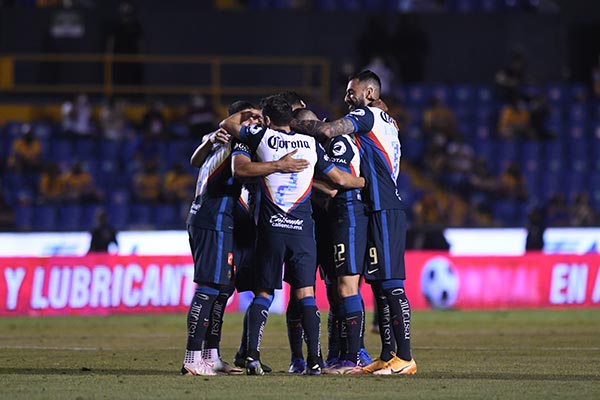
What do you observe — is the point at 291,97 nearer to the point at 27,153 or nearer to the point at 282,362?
the point at 282,362

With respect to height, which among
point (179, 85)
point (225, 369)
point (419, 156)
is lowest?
point (225, 369)

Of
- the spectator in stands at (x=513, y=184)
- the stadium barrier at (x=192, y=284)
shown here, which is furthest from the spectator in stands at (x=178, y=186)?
the spectator in stands at (x=513, y=184)

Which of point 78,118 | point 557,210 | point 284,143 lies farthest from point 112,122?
point 284,143

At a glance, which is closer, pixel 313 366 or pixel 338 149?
pixel 313 366

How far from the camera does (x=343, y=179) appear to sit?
36.5ft

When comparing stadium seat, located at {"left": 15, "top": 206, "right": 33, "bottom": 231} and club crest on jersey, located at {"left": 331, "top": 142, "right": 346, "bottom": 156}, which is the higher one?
club crest on jersey, located at {"left": 331, "top": 142, "right": 346, "bottom": 156}

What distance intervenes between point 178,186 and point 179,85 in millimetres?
4773

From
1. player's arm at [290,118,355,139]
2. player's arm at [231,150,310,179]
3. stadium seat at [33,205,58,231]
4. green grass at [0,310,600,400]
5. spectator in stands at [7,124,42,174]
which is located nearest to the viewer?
green grass at [0,310,600,400]

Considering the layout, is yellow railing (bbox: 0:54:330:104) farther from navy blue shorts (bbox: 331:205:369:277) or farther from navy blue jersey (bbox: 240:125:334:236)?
navy blue jersey (bbox: 240:125:334:236)

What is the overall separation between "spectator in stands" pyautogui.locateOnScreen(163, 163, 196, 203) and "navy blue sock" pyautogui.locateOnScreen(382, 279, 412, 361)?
13.5 m

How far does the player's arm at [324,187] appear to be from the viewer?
11297mm

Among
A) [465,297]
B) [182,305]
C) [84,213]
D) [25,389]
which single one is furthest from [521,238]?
[25,389]

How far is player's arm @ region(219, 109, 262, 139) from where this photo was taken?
11062 mm

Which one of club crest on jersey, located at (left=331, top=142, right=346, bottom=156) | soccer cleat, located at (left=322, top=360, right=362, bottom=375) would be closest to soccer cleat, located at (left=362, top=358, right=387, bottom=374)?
soccer cleat, located at (left=322, top=360, right=362, bottom=375)
